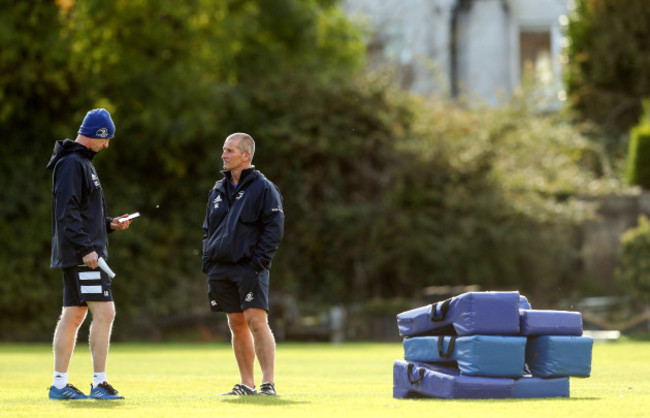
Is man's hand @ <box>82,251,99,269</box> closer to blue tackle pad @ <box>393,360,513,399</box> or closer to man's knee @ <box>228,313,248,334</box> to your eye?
man's knee @ <box>228,313,248,334</box>

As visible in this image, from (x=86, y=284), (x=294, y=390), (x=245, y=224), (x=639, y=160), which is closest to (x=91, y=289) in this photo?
(x=86, y=284)

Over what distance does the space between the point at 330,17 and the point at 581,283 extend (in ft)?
34.8

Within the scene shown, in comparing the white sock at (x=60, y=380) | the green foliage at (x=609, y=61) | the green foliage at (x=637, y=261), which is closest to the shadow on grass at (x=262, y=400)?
the white sock at (x=60, y=380)

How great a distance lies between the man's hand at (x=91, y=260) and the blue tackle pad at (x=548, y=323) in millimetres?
2787

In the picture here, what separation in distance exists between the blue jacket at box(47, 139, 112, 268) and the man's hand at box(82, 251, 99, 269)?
0.10 feet

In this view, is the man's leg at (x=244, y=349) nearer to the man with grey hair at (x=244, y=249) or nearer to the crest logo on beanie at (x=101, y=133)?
the man with grey hair at (x=244, y=249)

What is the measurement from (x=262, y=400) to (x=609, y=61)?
25233 mm

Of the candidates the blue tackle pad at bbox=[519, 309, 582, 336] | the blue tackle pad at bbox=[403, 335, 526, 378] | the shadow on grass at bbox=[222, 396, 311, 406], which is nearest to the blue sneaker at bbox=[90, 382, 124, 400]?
the shadow on grass at bbox=[222, 396, 311, 406]

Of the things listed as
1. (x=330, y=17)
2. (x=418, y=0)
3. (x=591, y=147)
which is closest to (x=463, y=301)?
(x=591, y=147)

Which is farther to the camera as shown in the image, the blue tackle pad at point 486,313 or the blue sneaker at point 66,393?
the blue sneaker at point 66,393

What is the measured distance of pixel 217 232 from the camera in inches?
335

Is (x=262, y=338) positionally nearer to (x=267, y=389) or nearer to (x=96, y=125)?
(x=267, y=389)

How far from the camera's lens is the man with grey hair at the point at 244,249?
330 inches

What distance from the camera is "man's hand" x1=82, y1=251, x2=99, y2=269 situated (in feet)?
26.7
